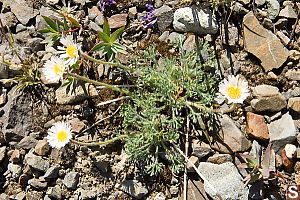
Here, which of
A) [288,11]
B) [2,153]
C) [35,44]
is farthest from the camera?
[35,44]

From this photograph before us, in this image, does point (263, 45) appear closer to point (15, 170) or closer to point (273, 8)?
point (273, 8)

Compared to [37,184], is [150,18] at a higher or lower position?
higher

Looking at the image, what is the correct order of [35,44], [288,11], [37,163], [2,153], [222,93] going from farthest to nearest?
[35,44] → [2,153] → [37,163] → [288,11] → [222,93]

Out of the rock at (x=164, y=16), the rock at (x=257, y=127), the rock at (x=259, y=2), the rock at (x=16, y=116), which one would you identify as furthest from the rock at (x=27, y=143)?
the rock at (x=259, y=2)

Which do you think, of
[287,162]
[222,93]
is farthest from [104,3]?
[287,162]

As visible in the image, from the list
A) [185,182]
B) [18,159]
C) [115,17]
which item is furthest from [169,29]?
[18,159]

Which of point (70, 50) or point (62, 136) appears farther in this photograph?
point (62, 136)

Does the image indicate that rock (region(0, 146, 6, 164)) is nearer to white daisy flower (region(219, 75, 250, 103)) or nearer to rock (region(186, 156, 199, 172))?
rock (region(186, 156, 199, 172))
